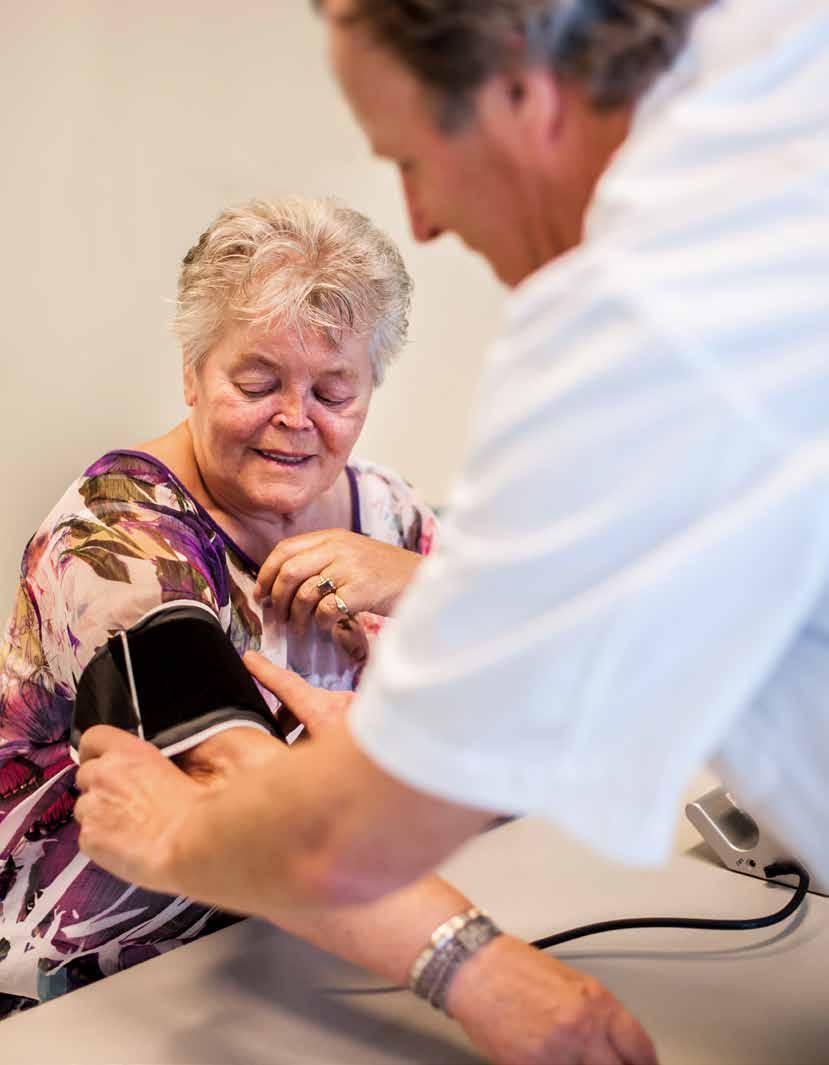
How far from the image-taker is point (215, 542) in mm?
1538

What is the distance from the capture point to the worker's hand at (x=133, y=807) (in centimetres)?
85

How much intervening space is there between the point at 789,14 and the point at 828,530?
0.91 feet

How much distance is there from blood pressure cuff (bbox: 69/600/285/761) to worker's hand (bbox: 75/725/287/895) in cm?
12

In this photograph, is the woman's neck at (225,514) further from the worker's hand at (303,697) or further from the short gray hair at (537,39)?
the short gray hair at (537,39)

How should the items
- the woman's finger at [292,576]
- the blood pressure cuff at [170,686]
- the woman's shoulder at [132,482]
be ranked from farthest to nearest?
the woman's finger at [292,576]
the woman's shoulder at [132,482]
the blood pressure cuff at [170,686]

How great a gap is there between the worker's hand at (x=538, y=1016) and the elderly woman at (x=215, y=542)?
53 cm

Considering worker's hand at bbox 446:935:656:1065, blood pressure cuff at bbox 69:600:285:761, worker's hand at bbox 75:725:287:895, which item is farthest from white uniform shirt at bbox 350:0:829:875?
blood pressure cuff at bbox 69:600:285:761

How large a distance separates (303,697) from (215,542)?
0.35 m

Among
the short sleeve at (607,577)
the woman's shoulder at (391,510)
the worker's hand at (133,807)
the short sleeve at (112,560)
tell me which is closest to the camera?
the short sleeve at (607,577)

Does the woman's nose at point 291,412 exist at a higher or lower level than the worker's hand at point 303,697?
higher

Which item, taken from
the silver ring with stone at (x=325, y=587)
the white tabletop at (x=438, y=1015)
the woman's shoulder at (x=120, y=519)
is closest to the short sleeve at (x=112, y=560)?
the woman's shoulder at (x=120, y=519)

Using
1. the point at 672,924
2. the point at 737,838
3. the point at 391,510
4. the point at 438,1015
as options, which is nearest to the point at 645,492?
the point at 438,1015

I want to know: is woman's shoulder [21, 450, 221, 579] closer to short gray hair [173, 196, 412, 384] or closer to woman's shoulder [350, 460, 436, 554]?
short gray hair [173, 196, 412, 384]

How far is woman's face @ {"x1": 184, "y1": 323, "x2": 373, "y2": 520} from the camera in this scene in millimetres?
1548
